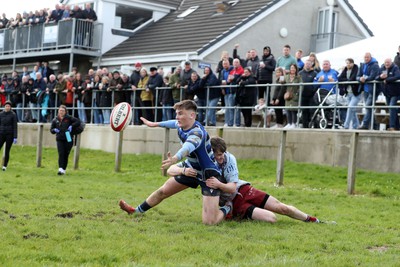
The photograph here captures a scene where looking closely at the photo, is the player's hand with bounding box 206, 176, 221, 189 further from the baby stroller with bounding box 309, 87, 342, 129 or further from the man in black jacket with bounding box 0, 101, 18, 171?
the man in black jacket with bounding box 0, 101, 18, 171

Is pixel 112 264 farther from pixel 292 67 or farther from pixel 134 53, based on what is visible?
pixel 134 53

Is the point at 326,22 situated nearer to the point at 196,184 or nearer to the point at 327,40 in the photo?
the point at 327,40

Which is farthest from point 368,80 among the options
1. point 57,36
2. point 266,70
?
point 57,36

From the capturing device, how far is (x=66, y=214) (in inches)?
466

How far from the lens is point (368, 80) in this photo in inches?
744

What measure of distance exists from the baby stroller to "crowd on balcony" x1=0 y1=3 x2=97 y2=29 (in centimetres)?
1960

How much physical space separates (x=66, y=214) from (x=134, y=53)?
2576cm

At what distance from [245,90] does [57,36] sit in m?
18.4

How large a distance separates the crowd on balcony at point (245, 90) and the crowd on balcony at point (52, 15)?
7.35 meters

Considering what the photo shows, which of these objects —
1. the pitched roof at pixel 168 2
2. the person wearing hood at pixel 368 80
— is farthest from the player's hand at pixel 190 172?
the pitched roof at pixel 168 2

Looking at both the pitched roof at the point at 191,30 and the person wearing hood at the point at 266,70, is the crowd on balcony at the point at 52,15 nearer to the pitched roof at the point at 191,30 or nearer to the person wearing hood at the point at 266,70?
the pitched roof at the point at 191,30

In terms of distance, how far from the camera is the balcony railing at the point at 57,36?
124 ft

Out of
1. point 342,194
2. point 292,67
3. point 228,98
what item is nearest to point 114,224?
point 342,194

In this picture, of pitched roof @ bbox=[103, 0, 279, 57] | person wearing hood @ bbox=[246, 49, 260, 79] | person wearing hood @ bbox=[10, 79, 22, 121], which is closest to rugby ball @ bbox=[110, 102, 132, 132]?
person wearing hood @ bbox=[246, 49, 260, 79]
